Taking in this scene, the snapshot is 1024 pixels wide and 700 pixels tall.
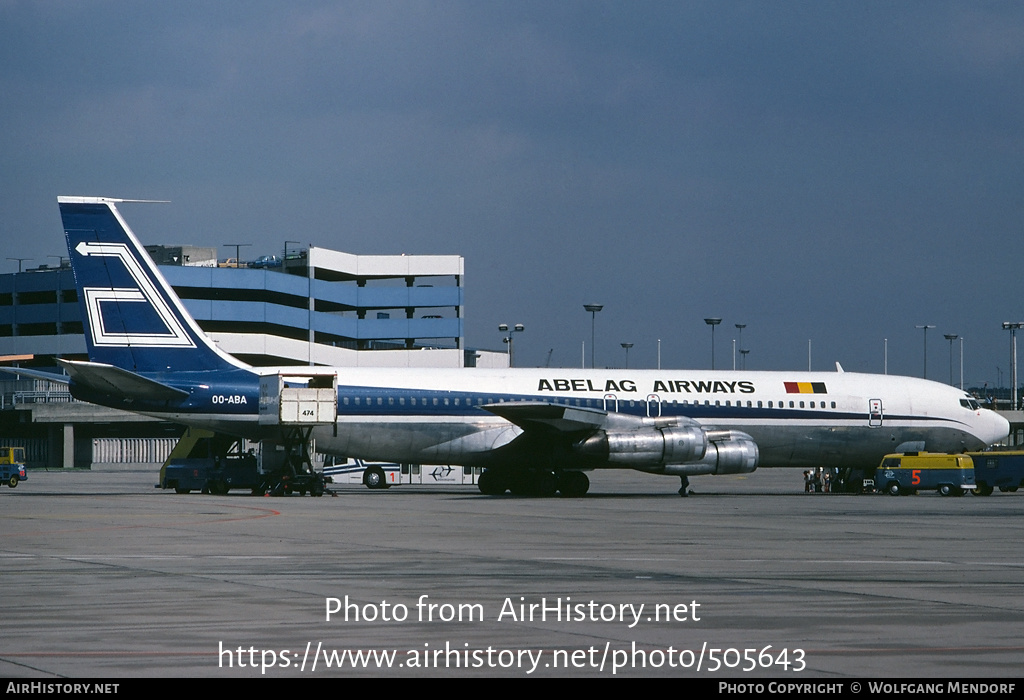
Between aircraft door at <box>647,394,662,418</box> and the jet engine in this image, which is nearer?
the jet engine

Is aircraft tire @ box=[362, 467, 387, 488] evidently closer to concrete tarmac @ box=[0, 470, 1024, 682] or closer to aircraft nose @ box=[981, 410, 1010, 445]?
aircraft nose @ box=[981, 410, 1010, 445]

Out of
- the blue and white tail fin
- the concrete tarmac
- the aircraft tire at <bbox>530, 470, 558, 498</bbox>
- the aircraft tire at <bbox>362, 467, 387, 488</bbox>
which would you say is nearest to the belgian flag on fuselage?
the aircraft tire at <bbox>530, 470, 558, 498</bbox>

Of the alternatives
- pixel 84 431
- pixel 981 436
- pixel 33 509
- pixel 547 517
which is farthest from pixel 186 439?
pixel 84 431

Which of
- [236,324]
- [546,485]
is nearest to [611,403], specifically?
[546,485]

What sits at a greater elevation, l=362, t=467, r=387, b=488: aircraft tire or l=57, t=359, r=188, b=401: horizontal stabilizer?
l=57, t=359, r=188, b=401: horizontal stabilizer

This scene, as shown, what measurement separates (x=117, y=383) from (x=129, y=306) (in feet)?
10.1

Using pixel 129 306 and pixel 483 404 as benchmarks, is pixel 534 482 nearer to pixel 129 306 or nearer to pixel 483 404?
pixel 483 404

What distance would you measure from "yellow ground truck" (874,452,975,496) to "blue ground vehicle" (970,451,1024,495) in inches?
98.9

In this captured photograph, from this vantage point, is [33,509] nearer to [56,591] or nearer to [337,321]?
[56,591]

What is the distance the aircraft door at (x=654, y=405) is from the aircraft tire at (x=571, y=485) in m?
3.28

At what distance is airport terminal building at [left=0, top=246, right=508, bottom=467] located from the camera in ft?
310

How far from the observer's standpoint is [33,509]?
3312 centimetres

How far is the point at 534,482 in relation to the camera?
144 feet

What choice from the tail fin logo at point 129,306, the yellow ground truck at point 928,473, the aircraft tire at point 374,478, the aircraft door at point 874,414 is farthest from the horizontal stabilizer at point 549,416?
the aircraft tire at point 374,478
